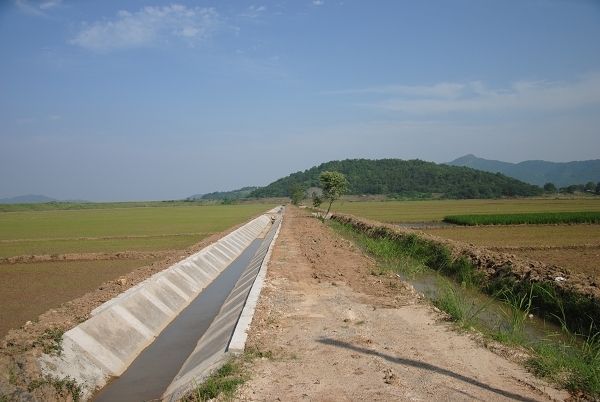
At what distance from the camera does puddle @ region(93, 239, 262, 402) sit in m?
6.93

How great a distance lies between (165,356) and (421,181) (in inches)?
5747

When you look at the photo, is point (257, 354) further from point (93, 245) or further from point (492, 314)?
point (93, 245)

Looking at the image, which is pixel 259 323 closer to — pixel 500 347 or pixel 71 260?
pixel 500 347

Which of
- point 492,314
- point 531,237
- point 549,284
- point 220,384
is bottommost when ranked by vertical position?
point 531,237

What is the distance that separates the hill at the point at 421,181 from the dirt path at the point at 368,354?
4186 inches

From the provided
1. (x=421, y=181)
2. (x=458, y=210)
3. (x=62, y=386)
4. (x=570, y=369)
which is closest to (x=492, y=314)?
(x=570, y=369)

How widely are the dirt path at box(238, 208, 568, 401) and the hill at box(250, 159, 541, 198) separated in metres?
106

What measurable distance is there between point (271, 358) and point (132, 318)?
4675mm

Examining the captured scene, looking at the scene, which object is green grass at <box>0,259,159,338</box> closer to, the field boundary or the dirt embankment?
the dirt embankment

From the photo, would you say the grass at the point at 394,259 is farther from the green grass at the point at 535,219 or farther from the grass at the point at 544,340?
the green grass at the point at 535,219

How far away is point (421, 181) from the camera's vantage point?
147250 millimetres

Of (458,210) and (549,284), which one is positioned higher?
(549,284)

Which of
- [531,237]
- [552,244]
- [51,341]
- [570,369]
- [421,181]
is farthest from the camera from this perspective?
[421,181]

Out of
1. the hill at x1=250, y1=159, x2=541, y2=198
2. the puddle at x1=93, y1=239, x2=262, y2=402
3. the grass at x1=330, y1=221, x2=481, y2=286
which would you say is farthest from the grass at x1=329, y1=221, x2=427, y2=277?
the hill at x1=250, y1=159, x2=541, y2=198
